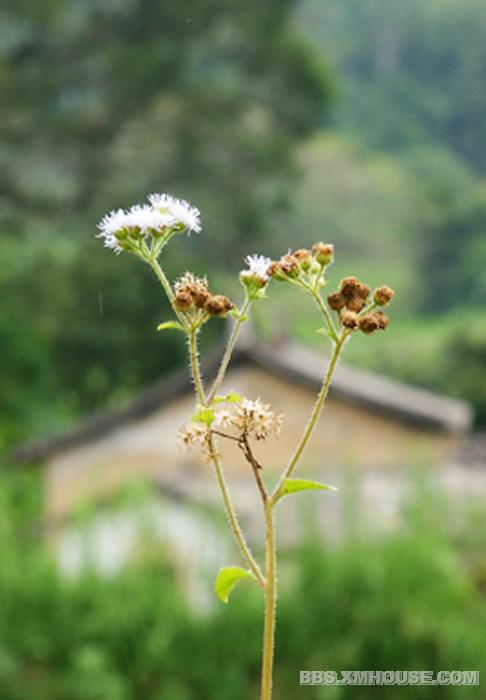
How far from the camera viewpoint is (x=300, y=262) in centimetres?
64

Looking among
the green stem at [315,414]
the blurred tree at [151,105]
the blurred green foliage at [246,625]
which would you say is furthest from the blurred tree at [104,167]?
the green stem at [315,414]

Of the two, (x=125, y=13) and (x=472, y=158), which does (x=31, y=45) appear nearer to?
(x=125, y=13)

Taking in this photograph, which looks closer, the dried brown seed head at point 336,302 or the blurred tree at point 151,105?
the dried brown seed head at point 336,302

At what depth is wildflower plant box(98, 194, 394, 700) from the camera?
53cm

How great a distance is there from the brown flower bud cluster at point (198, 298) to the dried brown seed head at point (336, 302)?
0.16 ft

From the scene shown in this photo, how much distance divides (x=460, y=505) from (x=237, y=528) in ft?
32.0

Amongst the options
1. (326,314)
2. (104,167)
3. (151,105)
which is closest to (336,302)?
(326,314)

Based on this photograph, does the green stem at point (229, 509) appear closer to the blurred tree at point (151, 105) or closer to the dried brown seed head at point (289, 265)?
the dried brown seed head at point (289, 265)

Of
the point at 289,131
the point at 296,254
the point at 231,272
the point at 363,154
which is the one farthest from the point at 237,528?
the point at 363,154

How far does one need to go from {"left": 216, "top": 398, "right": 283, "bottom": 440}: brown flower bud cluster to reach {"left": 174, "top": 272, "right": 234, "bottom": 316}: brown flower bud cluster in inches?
1.7

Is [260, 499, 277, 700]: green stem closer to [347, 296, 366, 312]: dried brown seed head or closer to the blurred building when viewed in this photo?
[347, 296, 366, 312]: dried brown seed head

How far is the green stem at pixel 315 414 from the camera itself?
52 cm

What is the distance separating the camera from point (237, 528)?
562 mm

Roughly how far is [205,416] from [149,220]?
0.13 meters
